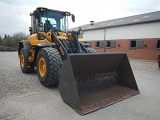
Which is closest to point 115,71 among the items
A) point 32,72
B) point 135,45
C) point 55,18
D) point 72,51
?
point 72,51

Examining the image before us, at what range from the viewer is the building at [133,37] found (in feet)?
53.2

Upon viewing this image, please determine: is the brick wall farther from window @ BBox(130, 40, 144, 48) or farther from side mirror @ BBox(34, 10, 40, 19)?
side mirror @ BBox(34, 10, 40, 19)

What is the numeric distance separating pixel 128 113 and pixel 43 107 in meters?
1.85

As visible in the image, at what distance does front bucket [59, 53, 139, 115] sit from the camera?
12.7 ft

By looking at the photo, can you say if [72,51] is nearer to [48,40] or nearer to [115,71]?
[48,40]

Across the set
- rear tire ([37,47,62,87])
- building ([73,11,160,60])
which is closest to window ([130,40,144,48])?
building ([73,11,160,60])

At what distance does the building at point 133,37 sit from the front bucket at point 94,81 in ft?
40.0

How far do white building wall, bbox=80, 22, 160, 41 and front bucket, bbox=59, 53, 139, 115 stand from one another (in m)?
12.3

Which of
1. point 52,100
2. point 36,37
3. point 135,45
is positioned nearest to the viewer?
point 52,100

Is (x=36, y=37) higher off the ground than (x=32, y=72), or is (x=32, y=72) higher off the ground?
(x=36, y=37)

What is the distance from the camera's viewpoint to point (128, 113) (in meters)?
3.70

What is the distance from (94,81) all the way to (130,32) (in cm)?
1474

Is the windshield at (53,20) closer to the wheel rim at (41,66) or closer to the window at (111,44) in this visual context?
the wheel rim at (41,66)

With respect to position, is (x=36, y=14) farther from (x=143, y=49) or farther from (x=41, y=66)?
(x=143, y=49)
